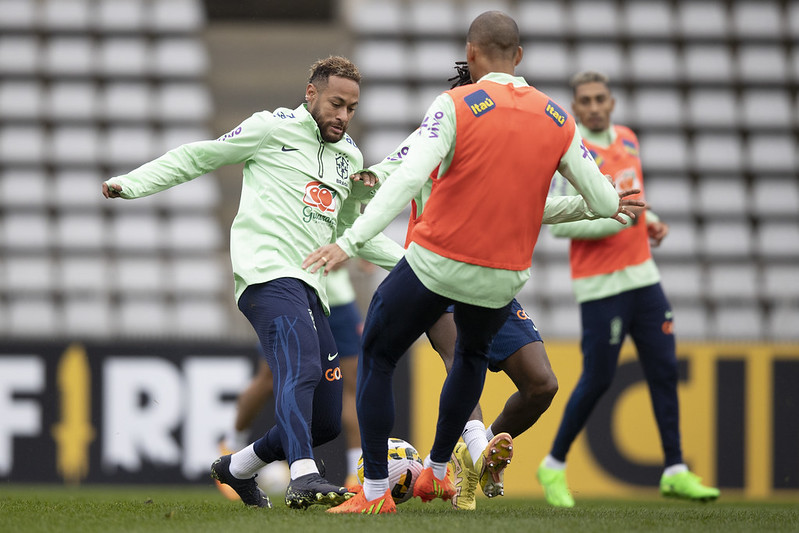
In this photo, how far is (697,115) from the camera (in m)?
13.0

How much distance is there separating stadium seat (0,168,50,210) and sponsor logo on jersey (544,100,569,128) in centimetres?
918

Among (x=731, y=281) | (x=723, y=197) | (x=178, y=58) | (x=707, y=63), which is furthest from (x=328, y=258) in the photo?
(x=707, y=63)

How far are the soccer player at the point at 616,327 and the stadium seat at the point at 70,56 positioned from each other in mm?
8735

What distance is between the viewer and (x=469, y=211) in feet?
12.7

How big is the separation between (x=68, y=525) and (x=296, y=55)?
36.4 feet

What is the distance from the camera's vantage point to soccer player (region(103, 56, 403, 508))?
4.24 m

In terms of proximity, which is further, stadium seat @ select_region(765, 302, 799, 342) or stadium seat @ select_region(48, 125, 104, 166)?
stadium seat @ select_region(48, 125, 104, 166)

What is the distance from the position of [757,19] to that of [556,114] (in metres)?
11.1

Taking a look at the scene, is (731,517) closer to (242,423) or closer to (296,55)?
(242,423)

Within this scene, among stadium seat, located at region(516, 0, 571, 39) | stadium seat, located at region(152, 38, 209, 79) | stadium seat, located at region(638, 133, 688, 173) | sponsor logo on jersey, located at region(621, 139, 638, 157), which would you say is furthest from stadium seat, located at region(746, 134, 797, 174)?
stadium seat, located at region(152, 38, 209, 79)

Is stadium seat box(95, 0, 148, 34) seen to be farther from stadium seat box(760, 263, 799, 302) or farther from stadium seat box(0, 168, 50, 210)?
stadium seat box(760, 263, 799, 302)

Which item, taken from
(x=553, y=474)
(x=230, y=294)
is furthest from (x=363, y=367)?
(x=230, y=294)

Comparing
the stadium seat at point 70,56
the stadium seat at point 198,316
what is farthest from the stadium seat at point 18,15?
the stadium seat at point 198,316

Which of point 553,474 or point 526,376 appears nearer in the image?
point 526,376
